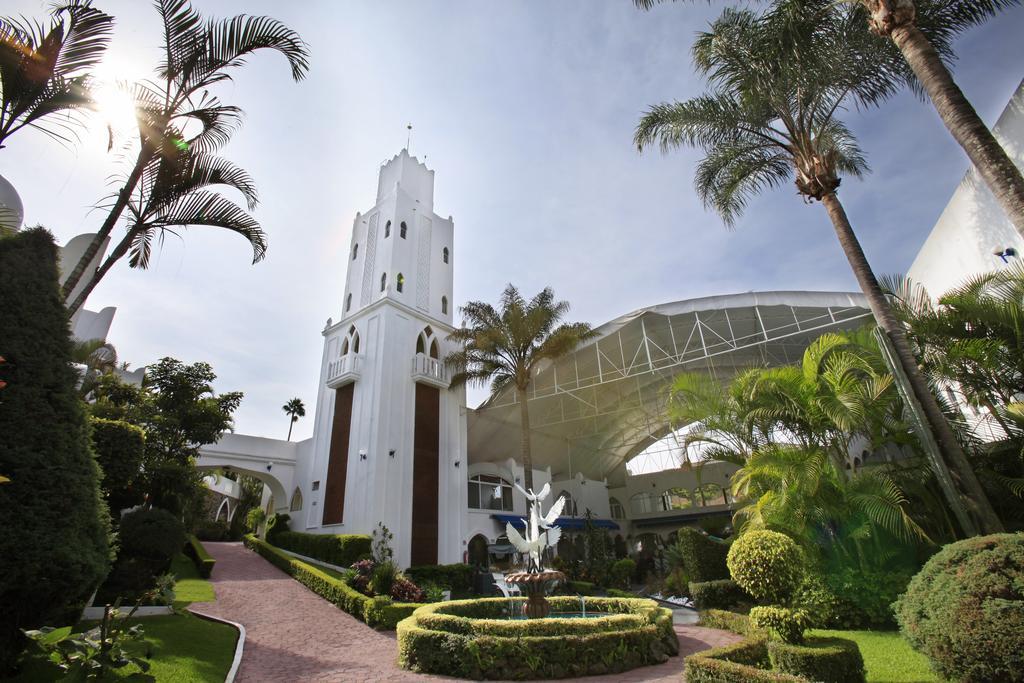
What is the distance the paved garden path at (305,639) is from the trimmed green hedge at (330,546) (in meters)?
1.37

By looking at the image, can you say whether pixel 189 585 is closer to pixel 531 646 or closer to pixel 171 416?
pixel 171 416

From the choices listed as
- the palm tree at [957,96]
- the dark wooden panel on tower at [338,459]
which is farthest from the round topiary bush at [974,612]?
the dark wooden panel on tower at [338,459]

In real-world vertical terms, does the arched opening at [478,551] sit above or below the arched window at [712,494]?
below

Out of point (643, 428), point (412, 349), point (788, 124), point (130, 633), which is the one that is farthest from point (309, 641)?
point (643, 428)

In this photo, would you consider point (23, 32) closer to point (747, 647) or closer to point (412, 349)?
point (747, 647)

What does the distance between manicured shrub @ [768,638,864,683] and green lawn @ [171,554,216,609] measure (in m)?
9.53

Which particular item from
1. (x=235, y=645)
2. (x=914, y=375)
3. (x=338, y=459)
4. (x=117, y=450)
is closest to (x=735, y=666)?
(x=914, y=375)

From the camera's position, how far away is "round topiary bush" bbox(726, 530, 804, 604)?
19.9ft

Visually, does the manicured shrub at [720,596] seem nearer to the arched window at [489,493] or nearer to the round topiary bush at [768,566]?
the round topiary bush at [768,566]

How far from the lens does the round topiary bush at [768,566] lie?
239 inches

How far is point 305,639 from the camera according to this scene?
29.9 ft

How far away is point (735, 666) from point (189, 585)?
12840mm

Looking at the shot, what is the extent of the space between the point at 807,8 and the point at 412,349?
15665 millimetres

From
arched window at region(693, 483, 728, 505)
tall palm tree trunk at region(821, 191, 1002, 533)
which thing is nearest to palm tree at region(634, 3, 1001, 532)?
tall palm tree trunk at region(821, 191, 1002, 533)
